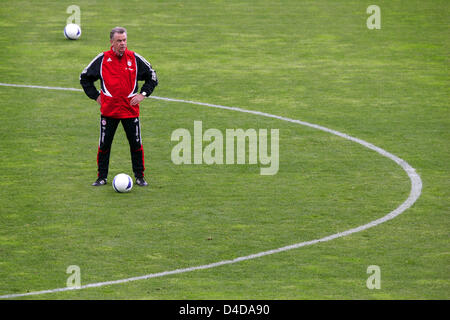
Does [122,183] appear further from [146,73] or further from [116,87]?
[146,73]

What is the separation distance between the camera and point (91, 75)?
14414 millimetres

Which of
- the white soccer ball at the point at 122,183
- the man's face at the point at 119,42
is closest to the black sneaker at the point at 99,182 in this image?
the white soccer ball at the point at 122,183

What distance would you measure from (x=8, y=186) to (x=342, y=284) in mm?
6386

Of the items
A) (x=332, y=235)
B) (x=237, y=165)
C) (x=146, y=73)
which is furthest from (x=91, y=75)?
(x=332, y=235)

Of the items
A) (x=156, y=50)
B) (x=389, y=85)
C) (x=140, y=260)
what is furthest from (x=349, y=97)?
(x=140, y=260)

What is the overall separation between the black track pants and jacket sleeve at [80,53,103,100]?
466 mm

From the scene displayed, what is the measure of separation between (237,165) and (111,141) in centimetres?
257

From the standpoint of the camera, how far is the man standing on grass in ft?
47.1

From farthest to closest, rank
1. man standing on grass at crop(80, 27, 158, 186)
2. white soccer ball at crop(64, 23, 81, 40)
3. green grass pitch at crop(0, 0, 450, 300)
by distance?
white soccer ball at crop(64, 23, 81, 40), man standing on grass at crop(80, 27, 158, 186), green grass pitch at crop(0, 0, 450, 300)

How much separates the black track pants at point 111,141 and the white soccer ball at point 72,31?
38.3 feet

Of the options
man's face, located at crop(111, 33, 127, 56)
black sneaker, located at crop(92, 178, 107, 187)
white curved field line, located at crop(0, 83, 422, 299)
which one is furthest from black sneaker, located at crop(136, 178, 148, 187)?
white curved field line, located at crop(0, 83, 422, 299)

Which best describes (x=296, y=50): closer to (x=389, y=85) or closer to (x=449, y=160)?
(x=389, y=85)

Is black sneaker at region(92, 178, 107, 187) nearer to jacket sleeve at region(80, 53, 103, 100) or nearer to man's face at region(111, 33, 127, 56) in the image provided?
jacket sleeve at region(80, 53, 103, 100)

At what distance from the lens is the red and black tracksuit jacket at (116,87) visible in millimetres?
14367
